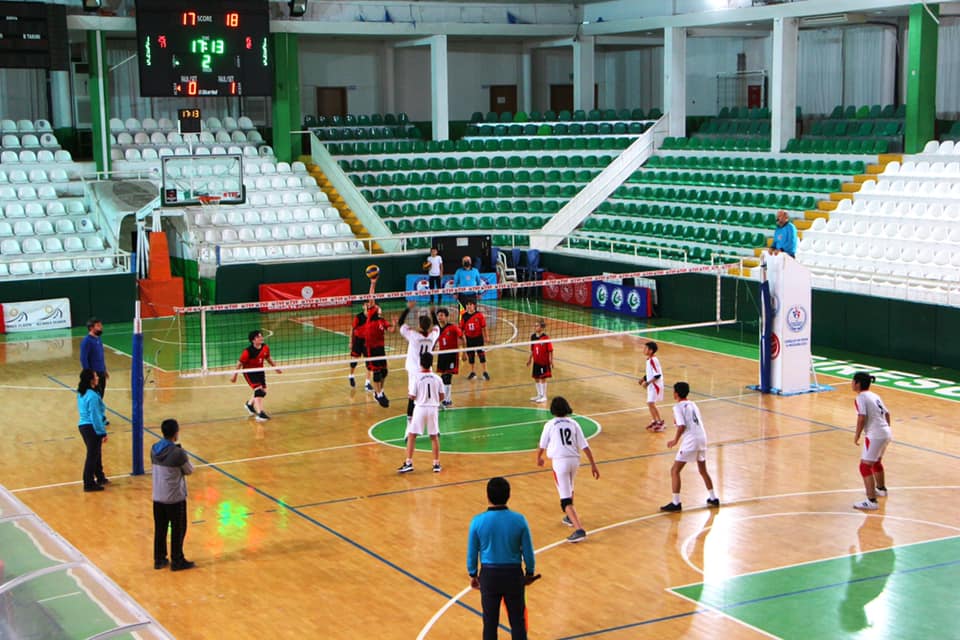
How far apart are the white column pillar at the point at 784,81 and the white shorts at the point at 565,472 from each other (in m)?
22.9

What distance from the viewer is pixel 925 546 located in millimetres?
13492

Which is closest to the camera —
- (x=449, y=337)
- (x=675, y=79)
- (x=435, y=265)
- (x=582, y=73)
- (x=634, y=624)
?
(x=634, y=624)

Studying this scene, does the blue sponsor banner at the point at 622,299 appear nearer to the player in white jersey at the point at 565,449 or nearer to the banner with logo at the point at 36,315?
the banner with logo at the point at 36,315

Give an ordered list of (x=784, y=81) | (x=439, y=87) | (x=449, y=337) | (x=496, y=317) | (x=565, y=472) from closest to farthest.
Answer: (x=565, y=472), (x=449, y=337), (x=496, y=317), (x=784, y=81), (x=439, y=87)

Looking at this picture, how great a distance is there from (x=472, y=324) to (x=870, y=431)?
8758 millimetres

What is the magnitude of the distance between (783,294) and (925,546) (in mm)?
8462

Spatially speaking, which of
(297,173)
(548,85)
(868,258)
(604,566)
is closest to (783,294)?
(868,258)

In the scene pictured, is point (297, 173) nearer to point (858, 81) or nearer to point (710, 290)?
point (710, 290)

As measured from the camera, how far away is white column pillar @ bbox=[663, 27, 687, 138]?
3809 centimetres

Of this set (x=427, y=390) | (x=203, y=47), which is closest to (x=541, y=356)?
(x=427, y=390)

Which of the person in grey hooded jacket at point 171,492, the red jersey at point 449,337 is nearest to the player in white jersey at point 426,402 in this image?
the person in grey hooded jacket at point 171,492

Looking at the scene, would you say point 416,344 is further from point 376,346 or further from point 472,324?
point 472,324

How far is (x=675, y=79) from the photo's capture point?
38.4 metres

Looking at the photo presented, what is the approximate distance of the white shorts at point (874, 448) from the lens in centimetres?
1464
